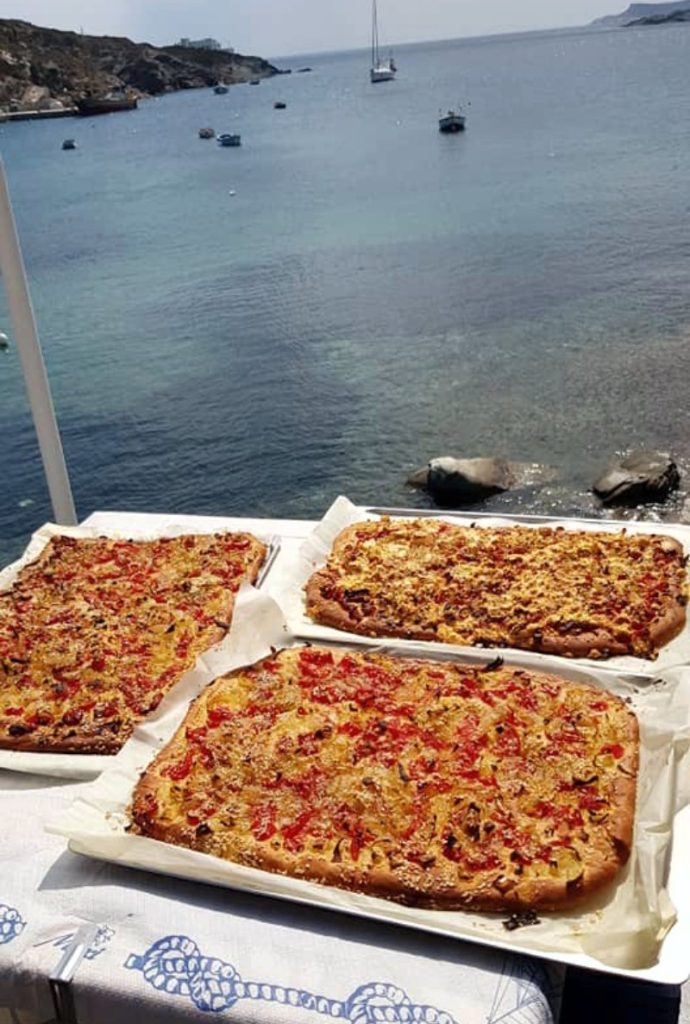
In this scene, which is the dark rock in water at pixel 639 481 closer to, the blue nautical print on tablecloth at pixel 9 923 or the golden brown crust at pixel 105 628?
the golden brown crust at pixel 105 628

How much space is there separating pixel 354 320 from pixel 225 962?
28593mm

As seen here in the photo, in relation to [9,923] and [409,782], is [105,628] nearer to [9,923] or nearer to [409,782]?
[9,923]

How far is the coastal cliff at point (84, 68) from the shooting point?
117m

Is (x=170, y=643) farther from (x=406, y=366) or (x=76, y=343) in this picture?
(x=76, y=343)

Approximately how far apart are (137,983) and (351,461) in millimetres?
17105

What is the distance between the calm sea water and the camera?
20469mm

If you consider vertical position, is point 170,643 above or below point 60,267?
above

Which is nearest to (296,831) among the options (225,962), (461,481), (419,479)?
(225,962)

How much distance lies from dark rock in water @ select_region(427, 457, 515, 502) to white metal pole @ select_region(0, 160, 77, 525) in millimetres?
10790

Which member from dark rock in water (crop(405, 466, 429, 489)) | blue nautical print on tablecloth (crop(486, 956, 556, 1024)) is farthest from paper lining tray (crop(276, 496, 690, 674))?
dark rock in water (crop(405, 466, 429, 489))

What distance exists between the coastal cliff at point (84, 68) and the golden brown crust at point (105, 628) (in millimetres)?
117392

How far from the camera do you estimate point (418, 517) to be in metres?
7.22

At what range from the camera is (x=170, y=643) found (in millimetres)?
5719

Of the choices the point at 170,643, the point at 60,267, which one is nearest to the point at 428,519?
the point at 170,643
